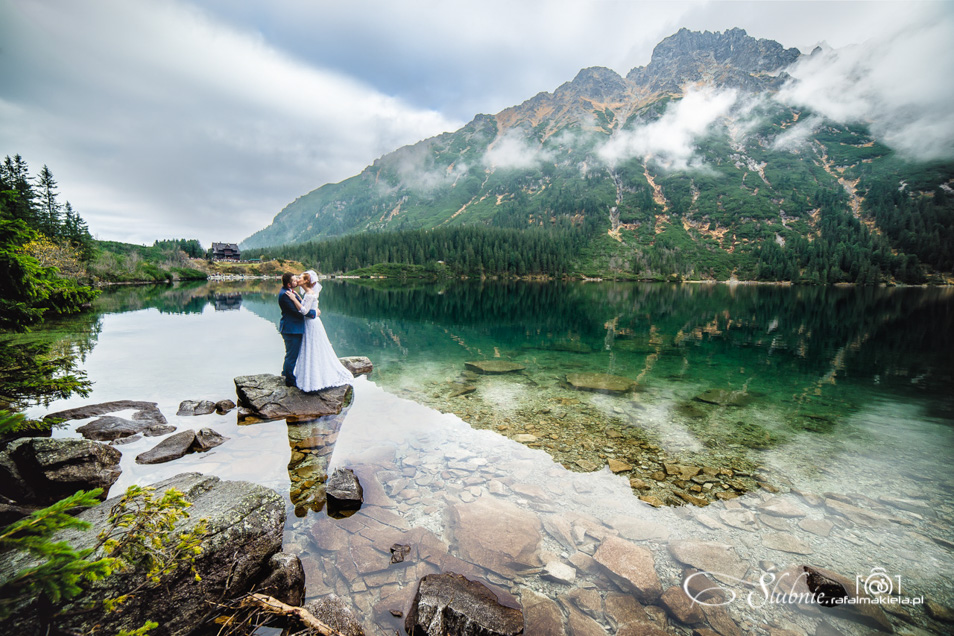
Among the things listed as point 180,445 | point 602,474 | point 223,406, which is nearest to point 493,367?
point 602,474

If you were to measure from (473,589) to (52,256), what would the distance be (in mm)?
72480

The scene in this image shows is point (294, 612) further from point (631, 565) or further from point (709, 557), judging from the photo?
point (709, 557)

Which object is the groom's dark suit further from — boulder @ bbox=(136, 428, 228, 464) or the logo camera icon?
the logo camera icon

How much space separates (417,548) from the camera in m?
6.60

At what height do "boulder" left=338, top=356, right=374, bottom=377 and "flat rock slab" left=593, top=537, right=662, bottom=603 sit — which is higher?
"boulder" left=338, top=356, right=374, bottom=377

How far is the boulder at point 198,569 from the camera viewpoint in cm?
370

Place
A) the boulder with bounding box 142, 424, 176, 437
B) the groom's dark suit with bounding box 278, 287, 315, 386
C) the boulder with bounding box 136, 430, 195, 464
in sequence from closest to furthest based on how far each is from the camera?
the boulder with bounding box 136, 430, 195, 464 < the boulder with bounding box 142, 424, 176, 437 < the groom's dark suit with bounding box 278, 287, 315, 386

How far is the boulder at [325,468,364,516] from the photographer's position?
7.57 meters

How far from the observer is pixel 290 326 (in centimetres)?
1337

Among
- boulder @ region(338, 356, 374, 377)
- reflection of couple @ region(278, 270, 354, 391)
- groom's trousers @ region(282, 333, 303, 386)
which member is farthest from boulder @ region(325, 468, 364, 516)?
boulder @ region(338, 356, 374, 377)

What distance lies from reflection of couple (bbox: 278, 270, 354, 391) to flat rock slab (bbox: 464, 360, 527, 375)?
839cm

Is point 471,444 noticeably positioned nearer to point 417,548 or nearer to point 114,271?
point 417,548

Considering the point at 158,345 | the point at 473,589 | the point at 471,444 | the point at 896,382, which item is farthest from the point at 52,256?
the point at 896,382

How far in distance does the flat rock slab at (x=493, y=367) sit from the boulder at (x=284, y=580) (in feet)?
48.5
